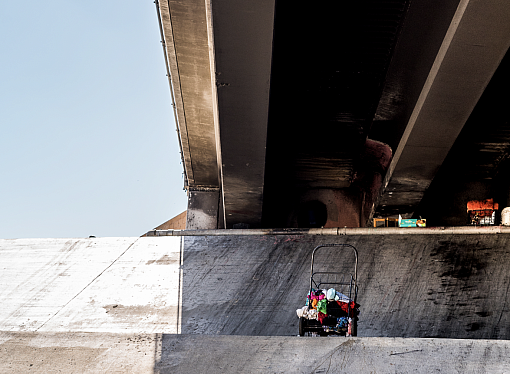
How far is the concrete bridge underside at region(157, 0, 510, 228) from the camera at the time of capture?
5590 mm

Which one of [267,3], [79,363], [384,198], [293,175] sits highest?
[267,3]

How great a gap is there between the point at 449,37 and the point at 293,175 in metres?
4.87

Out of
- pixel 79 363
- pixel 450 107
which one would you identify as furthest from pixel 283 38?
pixel 79 363

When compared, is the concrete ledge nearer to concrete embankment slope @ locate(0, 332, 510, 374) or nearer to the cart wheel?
the cart wheel

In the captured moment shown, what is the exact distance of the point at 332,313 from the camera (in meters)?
4.47

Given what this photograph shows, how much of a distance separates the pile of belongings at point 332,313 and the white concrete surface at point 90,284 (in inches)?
114

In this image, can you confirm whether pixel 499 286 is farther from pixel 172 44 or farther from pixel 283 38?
pixel 172 44

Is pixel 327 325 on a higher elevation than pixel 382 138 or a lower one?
lower

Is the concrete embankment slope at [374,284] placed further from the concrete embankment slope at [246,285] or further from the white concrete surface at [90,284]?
the white concrete surface at [90,284]

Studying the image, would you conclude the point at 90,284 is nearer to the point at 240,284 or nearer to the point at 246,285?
the point at 240,284

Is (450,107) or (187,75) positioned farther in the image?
(187,75)

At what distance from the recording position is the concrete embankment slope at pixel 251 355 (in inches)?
129

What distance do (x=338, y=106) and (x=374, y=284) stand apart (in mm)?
3112

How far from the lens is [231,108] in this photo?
6.48 m
